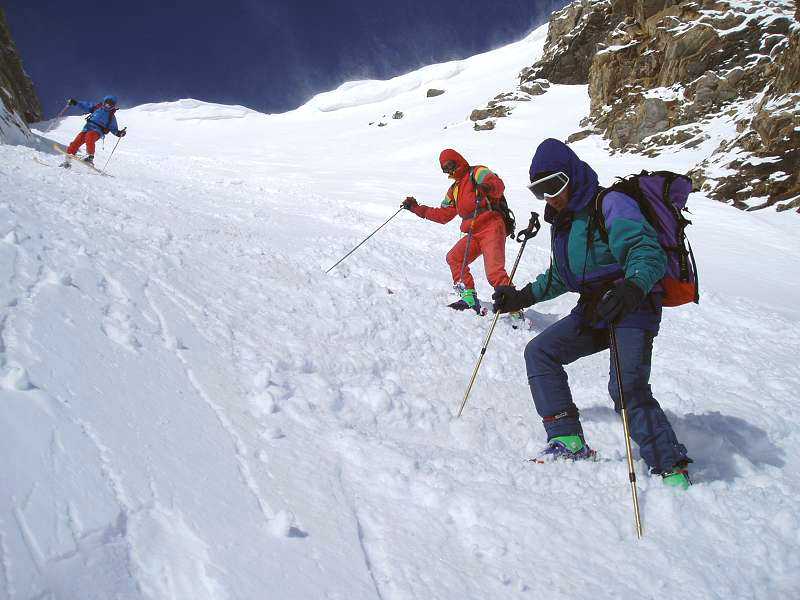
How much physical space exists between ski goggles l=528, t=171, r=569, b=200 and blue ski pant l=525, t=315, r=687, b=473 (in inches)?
33.6

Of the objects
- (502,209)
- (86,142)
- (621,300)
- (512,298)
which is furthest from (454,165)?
(86,142)

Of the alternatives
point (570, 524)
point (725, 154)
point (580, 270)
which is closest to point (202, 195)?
point (580, 270)

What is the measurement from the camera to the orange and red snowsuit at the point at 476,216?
17.9 ft

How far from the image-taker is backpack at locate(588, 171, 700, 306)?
2643 mm

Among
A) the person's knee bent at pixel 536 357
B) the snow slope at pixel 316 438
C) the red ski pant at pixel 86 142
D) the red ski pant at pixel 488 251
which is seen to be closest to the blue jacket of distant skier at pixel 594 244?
the person's knee bent at pixel 536 357

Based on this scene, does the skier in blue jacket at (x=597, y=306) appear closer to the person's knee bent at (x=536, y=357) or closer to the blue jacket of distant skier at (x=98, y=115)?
the person's knee bent at (x=536, y=357)

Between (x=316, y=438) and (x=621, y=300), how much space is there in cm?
176

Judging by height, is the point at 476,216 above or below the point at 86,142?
below

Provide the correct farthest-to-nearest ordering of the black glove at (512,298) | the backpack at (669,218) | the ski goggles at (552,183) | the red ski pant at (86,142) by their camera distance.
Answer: the red ski pant at (86,142)
the black glove at (512,298)
the ski goggles at (552,183)
the backpack at (669,218)

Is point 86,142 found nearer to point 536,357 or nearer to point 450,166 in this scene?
point 450,166

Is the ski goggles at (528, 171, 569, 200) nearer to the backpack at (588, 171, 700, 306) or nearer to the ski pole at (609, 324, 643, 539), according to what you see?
the backpack at (588, 171, 700, 306)

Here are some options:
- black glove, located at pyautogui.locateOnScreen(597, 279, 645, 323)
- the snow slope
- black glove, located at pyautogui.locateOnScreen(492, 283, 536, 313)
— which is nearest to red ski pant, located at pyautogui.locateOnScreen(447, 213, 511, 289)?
the snow slope

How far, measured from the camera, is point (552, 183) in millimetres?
2754

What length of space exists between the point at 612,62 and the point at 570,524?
36.9 m
